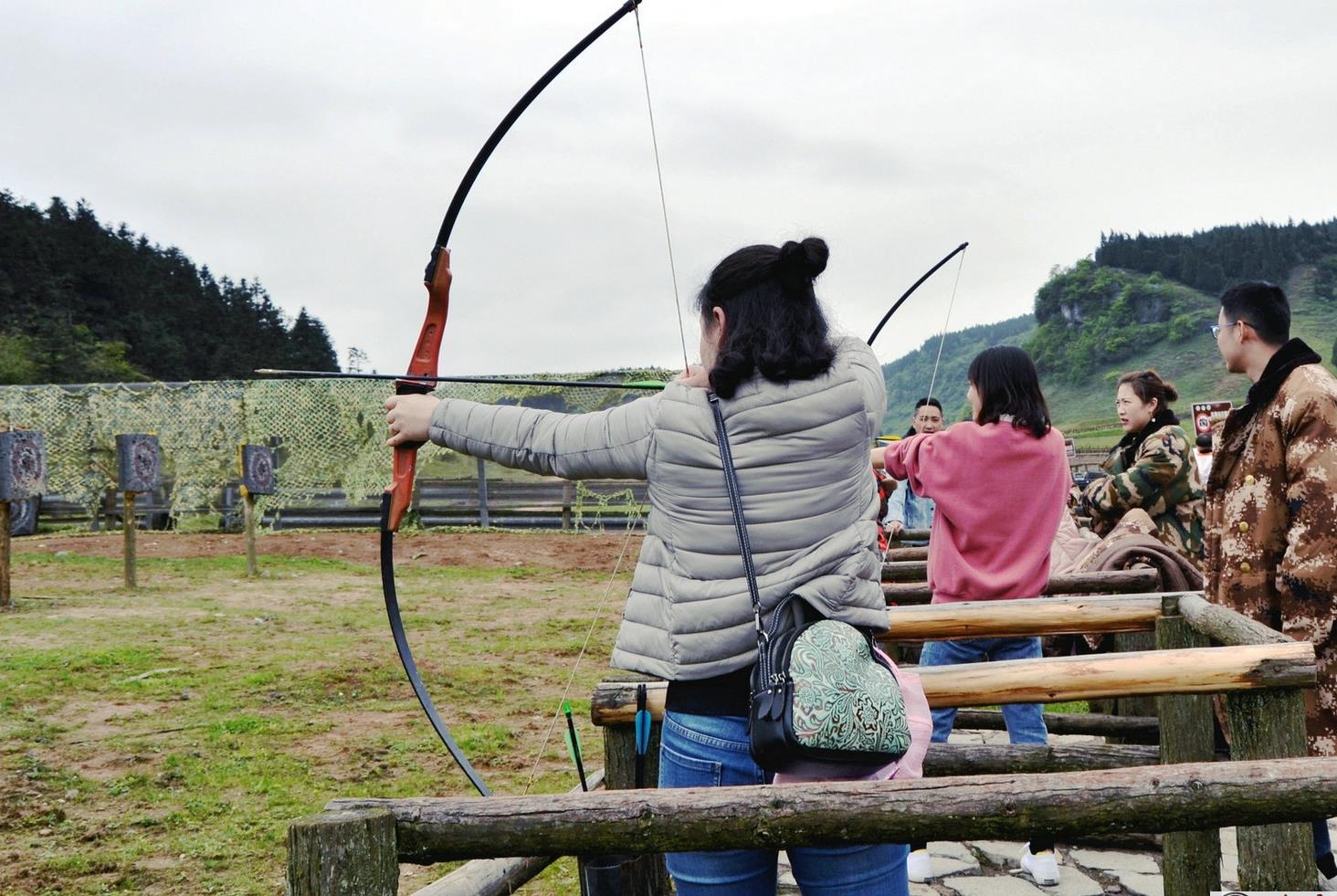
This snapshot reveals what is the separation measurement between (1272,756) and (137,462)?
1124 cm

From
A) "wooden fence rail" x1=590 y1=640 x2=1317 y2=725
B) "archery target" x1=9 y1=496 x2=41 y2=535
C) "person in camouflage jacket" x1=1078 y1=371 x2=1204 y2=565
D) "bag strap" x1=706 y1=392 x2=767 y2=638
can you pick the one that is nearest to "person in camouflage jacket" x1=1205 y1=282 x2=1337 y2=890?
"wooden fence rail" x1=590 y1=640 x2=1317 y2=725

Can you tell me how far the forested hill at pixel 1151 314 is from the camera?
2272 inches

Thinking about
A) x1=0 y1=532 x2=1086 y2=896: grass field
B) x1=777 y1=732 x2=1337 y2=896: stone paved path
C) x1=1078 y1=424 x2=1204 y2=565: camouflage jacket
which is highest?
x1=1078 y1=424 x2=1204 y2=565: camouflage jacket

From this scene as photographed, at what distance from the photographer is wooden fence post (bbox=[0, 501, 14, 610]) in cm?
859

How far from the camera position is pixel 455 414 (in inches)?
66.1

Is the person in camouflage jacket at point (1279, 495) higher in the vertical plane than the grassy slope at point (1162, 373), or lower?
lower

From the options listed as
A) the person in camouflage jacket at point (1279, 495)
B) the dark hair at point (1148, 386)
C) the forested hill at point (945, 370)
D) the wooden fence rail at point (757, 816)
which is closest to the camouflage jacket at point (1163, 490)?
the dark hair at point (1148, 386)

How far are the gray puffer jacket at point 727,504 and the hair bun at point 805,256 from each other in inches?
5.9

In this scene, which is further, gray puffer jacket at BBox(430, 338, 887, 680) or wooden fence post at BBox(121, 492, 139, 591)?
wooden fence post at BBox(121, 492, 139, 591)

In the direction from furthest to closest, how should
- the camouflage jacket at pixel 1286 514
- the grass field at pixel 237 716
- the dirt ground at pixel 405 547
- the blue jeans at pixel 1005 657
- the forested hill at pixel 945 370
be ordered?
the forested hill at pixel 945 370
the dirt ground at pixel 405 547
the grass field at pixel 237 716
the blue jeans at pixel 1005 657
the camouflage jacket at pixel 1286 514

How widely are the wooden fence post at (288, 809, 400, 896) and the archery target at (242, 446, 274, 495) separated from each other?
36.1 feet

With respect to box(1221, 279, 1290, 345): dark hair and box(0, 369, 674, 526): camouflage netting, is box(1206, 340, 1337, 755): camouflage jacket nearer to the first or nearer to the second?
box(1221, 279, 1290, 345): dark hair

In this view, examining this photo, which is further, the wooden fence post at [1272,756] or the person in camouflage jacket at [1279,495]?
the person in camouflage jacket at [1279,495]

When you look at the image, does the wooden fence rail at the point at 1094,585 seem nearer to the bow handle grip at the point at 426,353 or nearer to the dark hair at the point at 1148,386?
the dark hair at the point at 1148,386
